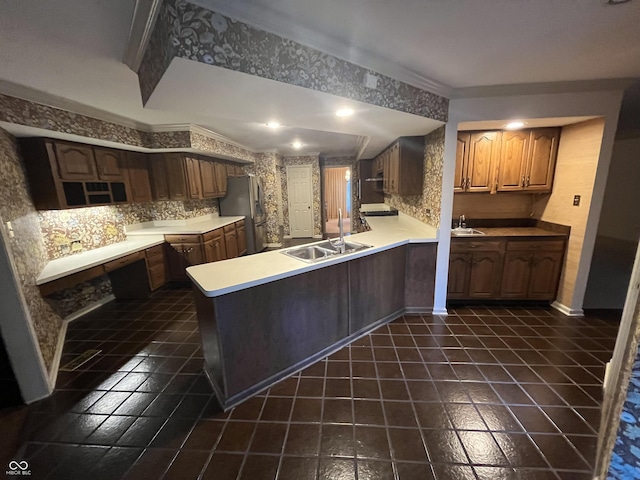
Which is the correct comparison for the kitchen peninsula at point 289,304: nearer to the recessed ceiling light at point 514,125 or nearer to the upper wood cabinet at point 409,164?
the upper wood cabinet at point 409,164

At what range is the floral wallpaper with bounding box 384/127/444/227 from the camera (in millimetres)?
2760

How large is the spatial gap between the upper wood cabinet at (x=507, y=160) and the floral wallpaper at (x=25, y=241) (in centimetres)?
436

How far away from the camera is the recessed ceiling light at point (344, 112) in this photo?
2.08 m

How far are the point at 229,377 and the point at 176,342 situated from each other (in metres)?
1.14

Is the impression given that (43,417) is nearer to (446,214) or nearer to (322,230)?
(446,214)

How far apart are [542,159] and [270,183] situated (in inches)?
206

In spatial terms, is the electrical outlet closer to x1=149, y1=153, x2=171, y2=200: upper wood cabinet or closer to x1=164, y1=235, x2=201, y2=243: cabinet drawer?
x1=164, y1=235, x2=201, y2=243: cabinet drawer

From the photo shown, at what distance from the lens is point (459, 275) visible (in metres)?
3.07

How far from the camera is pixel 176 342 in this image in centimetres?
258

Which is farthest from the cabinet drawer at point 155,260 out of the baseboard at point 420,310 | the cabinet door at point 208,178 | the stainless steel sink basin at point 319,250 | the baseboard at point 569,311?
the baseboard at point 569,311

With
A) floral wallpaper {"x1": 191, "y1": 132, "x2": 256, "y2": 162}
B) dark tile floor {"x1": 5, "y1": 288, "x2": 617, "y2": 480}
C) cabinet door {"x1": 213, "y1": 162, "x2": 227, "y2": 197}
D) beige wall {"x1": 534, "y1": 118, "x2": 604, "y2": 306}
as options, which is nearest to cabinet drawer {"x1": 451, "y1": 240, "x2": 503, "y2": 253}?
beige wall {"x1": 534, "y1": 118, "x2": 604, "y2": 306}

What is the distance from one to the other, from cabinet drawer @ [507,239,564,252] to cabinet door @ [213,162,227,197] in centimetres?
473

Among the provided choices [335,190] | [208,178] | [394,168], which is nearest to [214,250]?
[208,178]

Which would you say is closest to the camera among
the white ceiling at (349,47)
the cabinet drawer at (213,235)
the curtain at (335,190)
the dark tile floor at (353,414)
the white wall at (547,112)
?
the white ceiling at (349,47)
